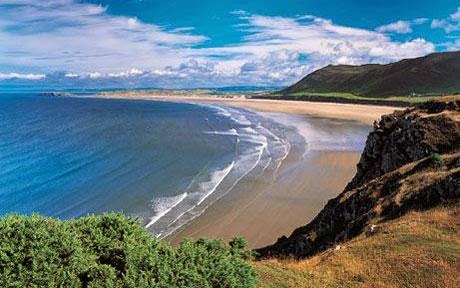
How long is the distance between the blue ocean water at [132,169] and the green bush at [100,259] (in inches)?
969

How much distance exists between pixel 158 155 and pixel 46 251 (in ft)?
202

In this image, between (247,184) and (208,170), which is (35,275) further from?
(208,170)

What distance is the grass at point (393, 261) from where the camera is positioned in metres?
16.7

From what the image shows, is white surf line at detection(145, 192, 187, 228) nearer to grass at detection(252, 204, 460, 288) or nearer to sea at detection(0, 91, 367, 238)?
sea at detection(0, 91, 367, 238)

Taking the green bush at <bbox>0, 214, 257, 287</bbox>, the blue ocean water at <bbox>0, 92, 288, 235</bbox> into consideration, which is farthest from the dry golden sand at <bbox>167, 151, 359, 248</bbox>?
the green bush at <bbox>0, 214, 257, 287</bbox>

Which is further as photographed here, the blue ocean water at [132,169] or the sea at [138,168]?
the blue ocean water at [132,169]

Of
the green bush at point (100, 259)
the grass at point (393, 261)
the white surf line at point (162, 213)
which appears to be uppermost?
the green bush at point (100, 259)

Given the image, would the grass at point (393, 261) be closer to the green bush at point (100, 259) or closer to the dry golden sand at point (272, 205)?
the green bush at point (100, 259)

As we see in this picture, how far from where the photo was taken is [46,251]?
35.2 feet

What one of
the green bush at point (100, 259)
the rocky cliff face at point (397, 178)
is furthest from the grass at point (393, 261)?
the green bush at point (100, 259)

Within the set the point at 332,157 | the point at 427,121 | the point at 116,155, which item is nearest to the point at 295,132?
the point at 332,157

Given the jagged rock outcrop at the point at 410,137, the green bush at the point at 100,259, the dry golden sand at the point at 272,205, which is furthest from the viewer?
the dry golden sand at the point at 272,205

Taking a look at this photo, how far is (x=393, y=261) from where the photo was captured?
59.4ft

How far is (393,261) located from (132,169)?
46970 millimetres
